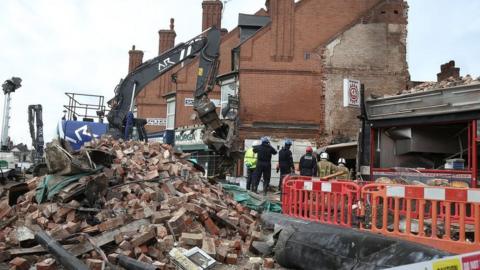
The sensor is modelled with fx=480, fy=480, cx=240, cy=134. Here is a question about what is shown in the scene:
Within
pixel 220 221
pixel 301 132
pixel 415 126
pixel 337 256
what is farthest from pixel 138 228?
pixel 301 132

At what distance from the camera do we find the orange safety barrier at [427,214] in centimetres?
608

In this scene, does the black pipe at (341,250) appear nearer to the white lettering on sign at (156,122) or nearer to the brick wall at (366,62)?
the brick wall at (366,62)

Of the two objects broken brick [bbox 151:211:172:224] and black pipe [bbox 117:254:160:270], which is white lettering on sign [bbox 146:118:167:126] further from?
black pipe [bbox 117:254:160:270]

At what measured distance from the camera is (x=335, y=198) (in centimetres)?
791

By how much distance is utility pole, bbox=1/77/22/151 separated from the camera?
2019 cm

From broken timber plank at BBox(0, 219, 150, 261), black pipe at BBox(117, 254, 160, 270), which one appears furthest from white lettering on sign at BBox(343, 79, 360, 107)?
black pipe at BBox(117, 254, 160, 270)

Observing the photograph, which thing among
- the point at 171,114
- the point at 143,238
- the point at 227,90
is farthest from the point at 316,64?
the point at 143,238

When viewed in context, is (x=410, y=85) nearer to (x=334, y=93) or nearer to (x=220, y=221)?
(x=334, y=93)

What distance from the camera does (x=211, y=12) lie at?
32.4m

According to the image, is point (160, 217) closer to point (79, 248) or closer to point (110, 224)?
point (110, 224)

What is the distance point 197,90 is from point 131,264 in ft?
31.4

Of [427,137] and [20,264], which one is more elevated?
[427,137]

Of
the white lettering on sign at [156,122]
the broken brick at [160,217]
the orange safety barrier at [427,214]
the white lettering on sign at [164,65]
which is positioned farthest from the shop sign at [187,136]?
the orange safety barrier at [427,214]

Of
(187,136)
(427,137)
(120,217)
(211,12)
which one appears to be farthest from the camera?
(211,12)
